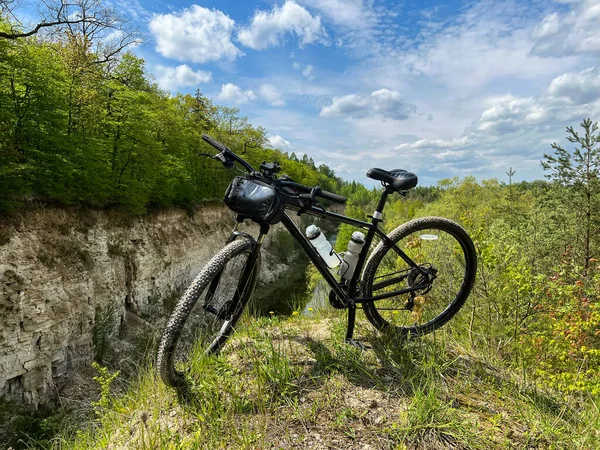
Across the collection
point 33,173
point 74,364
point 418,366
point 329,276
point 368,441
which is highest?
point 33,173

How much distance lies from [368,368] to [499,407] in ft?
2.92

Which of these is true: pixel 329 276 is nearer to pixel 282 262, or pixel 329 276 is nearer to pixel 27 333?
pixel 27 333

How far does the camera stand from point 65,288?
1327cm

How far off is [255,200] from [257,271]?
0.63m

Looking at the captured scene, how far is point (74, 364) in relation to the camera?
13.0 metres

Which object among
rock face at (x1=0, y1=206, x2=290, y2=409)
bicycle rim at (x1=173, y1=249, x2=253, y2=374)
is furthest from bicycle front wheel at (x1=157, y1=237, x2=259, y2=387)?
rock face at (x1=0, y1=206, x2=290, y2=409)

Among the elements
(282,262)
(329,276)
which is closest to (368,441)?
(329,276)

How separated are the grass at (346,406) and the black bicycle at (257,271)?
0.78 ft

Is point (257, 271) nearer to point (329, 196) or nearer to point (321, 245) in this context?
point (321, 245)

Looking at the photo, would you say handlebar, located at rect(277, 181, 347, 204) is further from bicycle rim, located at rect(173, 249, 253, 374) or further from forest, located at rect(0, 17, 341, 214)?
forest, located at rect(0, 17, 341, 214)

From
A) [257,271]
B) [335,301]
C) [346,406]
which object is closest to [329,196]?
[257,271]

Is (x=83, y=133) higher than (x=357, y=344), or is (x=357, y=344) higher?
(x=83, y=133)

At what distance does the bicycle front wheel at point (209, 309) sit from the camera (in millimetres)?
2158

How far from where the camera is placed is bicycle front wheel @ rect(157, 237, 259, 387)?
2.16 m
